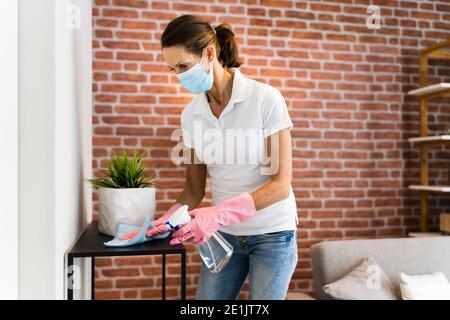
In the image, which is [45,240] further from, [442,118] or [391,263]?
[442,118]

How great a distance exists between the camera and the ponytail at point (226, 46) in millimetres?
1215

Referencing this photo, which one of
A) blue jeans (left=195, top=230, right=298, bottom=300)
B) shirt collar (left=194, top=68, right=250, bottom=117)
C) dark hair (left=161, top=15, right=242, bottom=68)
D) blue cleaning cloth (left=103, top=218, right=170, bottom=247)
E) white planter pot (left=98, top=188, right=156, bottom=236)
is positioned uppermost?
dark hair (left=161, top=15, right=242, bottom=68)

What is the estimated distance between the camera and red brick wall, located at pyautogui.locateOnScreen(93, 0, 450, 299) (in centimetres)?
216

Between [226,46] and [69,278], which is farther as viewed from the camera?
[226,46]

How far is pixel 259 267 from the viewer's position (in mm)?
1158

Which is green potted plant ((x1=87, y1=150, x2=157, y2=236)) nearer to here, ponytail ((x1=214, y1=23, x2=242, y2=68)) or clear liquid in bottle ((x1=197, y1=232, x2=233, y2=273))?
clear liquid in bottle ((x1=197, y1=232, x2=233, y2=273))

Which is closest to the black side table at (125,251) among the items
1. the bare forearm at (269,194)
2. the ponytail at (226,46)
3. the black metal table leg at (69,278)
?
the black metal table leg at (69,278)

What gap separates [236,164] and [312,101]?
1.28m

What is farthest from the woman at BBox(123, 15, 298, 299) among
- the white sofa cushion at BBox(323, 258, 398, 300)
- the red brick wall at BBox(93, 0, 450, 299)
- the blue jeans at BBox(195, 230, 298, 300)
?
the red brick wall at BBox(93, 0, 450, 299)

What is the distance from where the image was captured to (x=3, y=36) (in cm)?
70

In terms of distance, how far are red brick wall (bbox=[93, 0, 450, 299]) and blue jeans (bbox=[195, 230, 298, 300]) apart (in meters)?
1.00

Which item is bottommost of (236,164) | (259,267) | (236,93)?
(259,267)

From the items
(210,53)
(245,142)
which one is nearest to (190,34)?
(210,53)

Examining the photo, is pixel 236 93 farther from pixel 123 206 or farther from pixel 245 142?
pixel 123 206
